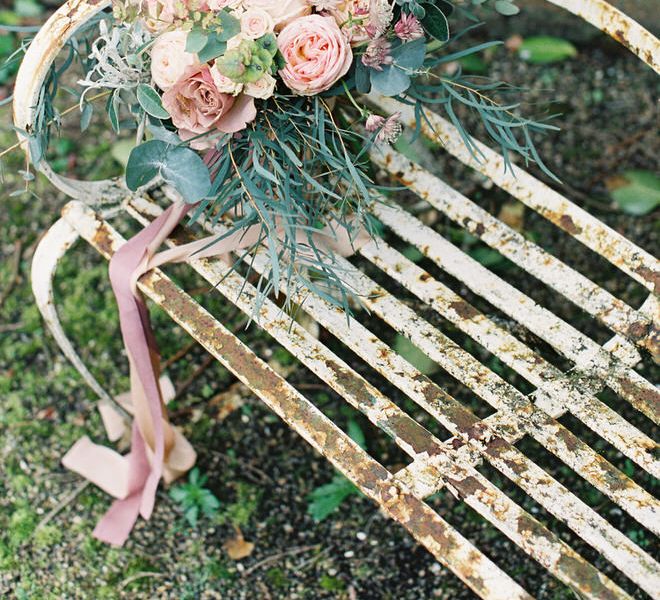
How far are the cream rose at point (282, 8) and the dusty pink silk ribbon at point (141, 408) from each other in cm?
34

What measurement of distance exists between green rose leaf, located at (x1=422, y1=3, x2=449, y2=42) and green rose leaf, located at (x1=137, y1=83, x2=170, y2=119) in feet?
1.44

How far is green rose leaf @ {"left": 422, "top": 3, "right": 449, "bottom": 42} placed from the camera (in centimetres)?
134

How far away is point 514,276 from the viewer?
2.13 metres

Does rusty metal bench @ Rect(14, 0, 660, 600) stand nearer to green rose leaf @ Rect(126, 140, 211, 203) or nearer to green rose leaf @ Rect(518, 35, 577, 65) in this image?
green rose leaf @ Rect(126, 140, 211, 203)

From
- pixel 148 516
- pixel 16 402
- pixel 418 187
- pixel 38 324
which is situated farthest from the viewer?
pixel 38 324

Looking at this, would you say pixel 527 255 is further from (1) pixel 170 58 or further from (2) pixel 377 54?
(1) pixel 170 58

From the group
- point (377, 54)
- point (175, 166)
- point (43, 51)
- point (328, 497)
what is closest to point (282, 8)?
point (377, 54)

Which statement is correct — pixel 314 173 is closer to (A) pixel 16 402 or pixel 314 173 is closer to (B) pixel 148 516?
(B) pixel 148 516

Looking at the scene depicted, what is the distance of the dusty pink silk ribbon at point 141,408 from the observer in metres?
1.55

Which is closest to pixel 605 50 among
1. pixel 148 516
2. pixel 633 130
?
pixel 633 130

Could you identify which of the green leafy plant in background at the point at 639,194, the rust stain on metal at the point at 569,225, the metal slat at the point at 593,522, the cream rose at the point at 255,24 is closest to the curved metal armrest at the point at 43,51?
the cream rose at the point at 255,24

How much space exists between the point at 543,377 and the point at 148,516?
89cm

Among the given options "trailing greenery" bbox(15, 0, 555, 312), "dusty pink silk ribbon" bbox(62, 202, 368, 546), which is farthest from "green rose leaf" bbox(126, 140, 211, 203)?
"dusty pink silk ribbon" bbox(62, 202, 368, 546)

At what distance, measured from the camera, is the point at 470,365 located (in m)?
1.42
